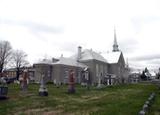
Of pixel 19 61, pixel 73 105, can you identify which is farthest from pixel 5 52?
pixel 73 105

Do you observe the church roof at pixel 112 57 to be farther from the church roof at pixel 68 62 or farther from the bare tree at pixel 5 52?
the bare tree at pixel 5 52

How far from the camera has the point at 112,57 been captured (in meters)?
86.0

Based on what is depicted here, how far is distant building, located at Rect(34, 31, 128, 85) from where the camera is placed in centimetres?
6569

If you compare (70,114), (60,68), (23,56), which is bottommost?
(70,114)

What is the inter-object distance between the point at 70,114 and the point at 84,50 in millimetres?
65946

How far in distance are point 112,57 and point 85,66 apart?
15982 mm

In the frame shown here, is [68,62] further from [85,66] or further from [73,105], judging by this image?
[73,105]

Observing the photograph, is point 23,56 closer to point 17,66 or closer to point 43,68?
point 17,66

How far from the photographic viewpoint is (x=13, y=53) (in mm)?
82312

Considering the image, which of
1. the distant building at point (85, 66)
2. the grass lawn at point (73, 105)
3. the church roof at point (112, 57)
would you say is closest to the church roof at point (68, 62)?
the distant building at point (85, 66)

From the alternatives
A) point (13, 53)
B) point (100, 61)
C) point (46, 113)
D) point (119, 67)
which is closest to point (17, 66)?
point (13, 53)

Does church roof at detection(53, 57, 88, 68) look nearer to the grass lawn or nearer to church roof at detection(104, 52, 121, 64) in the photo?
church roof at detection(104, 52, 121, 64)

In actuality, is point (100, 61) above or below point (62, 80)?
above

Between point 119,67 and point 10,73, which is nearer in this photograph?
point 119,67
